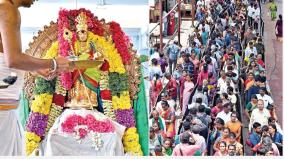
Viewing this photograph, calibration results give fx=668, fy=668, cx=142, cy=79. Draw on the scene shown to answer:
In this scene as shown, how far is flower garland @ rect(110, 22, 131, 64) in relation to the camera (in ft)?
13.9

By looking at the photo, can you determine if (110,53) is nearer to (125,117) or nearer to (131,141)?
(125,117)

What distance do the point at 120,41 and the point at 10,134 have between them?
6.51 feet

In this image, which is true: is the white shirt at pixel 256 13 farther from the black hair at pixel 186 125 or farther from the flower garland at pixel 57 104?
the flower garland at pixel 57 104

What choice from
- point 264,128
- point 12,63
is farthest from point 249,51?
point 12,63

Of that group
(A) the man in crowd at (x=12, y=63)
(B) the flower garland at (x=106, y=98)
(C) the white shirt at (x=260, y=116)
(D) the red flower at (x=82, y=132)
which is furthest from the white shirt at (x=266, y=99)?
(A) the man in crowd at (x=12, y=63)

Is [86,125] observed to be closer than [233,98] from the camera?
Yes

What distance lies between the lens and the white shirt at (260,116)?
4.27 m

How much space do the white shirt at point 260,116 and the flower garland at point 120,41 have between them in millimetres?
878

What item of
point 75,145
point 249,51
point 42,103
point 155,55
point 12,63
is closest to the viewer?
point 12,63

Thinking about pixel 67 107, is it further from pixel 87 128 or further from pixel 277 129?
pixel 277 129

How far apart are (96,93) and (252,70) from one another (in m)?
1.07

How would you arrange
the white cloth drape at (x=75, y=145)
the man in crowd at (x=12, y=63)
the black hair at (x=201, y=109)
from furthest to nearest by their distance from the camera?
the black hair at (x=201, y=109), the white cloth drape at (x=75, y=145), the man in crowd at (x=12, y=63)

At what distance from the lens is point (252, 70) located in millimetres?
4480

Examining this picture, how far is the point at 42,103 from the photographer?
412cm
